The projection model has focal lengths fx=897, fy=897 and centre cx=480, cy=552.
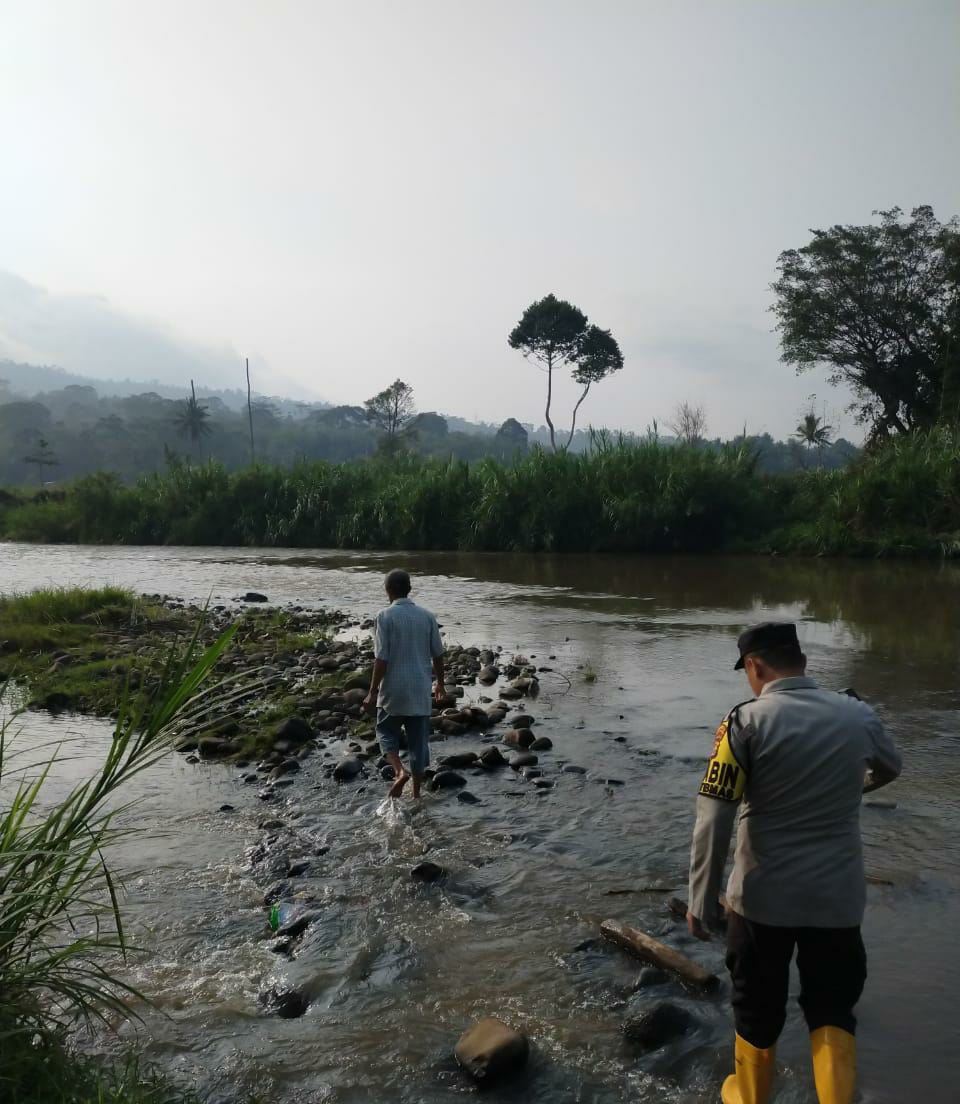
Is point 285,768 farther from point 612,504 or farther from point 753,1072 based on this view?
point 612,504

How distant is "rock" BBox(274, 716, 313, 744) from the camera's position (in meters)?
8.02

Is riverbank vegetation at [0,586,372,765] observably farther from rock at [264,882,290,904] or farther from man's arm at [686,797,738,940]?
man's arm at [686,797,738,940]

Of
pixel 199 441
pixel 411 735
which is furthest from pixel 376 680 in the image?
pixel 199 441

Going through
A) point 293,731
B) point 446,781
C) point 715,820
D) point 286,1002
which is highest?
point 715,820

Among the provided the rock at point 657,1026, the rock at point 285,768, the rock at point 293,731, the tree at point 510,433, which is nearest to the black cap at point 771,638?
the rock at point 657,1026

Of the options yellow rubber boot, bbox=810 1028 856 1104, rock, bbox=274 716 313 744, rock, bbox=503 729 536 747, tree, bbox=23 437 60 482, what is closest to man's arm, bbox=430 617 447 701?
rock, bbox=503 729 536 747

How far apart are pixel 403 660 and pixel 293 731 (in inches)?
74.9

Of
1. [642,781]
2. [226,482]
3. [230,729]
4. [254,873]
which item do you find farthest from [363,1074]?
[226,482]

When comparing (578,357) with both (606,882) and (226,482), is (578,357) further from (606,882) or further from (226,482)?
(606,882)

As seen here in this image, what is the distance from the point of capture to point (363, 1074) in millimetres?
3641

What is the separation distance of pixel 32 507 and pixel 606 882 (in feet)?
125

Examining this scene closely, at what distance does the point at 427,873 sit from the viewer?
5.39m

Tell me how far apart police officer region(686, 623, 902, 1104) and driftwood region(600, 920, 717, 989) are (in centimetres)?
92

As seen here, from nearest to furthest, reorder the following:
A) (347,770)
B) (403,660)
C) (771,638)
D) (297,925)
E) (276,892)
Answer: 1. (771,638)
2. (297,925)
3. (276,892)
4. (403,660)
5. (347,770)
